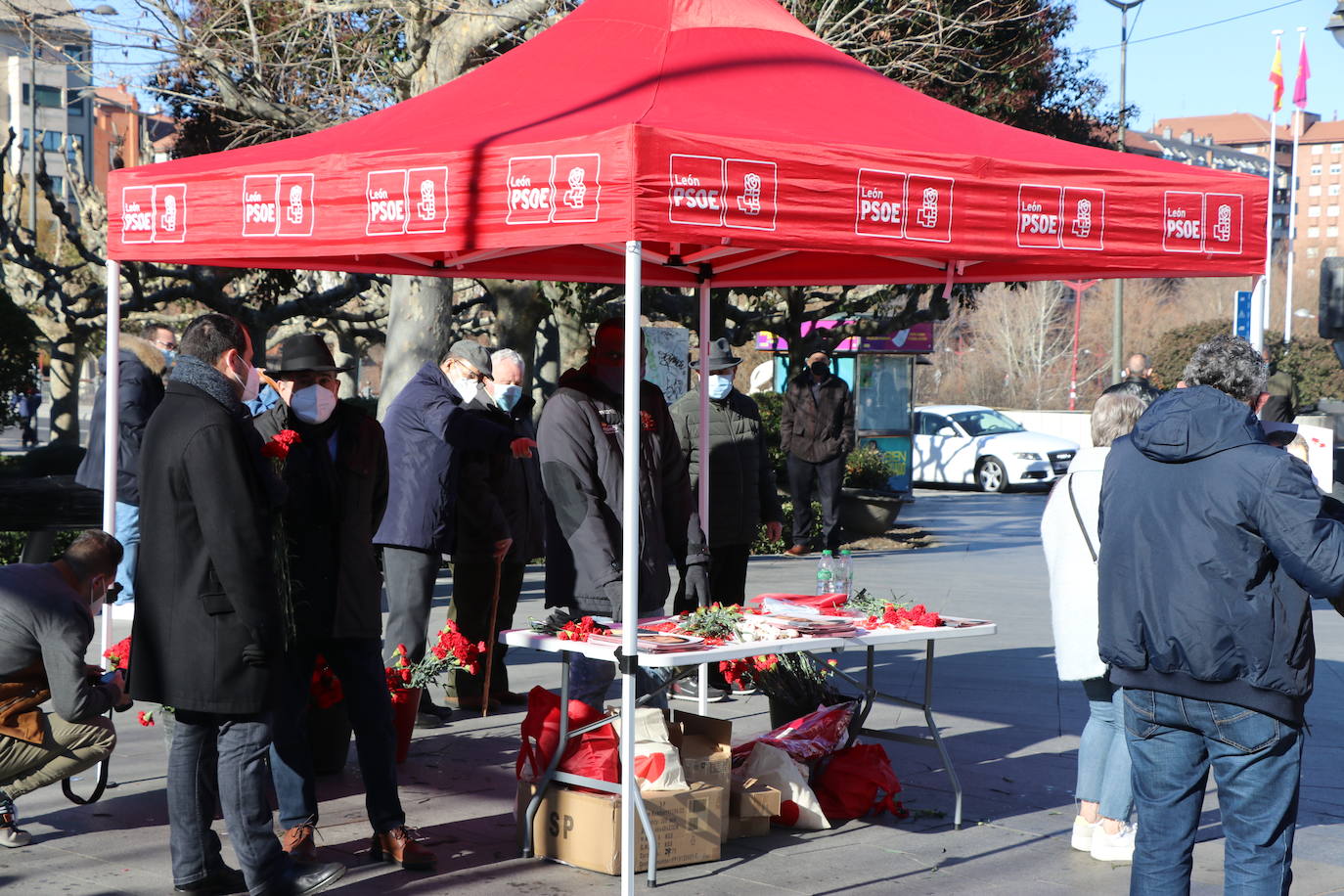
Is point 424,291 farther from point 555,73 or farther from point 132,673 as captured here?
point 132,673

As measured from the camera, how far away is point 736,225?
4660 mm

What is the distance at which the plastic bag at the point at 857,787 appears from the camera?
5.77 m

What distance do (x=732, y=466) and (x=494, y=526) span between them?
196cm

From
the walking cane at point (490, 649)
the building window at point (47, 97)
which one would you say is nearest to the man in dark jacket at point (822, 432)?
the walking cane at point (490, 649)

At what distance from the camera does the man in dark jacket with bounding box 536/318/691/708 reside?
5621 millimetres

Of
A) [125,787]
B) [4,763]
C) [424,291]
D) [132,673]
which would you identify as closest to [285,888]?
[132,673]

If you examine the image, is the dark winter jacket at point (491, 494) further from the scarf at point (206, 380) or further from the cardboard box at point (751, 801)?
the scarf at point (206, 380)

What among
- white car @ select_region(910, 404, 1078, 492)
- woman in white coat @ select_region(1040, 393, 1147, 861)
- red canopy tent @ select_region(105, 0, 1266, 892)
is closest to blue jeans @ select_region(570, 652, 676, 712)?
red canopy tent @ select_region(105, 0, 1266, 892)

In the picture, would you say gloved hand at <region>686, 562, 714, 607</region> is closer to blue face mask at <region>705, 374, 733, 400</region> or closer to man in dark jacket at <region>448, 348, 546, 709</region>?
man in dark jacket at <region>448, 348, 546, 709</region>

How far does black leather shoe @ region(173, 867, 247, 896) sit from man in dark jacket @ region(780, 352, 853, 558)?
9932 mm

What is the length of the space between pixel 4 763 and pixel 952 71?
1395 cm

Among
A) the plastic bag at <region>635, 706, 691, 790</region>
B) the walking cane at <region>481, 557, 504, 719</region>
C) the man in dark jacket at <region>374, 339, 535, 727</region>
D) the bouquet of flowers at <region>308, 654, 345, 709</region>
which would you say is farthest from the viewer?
the walking cane at <region>481, 557, 504, 719</region>

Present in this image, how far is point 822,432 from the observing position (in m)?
14.4

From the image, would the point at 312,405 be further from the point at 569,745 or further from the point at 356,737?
the point at 569,745
